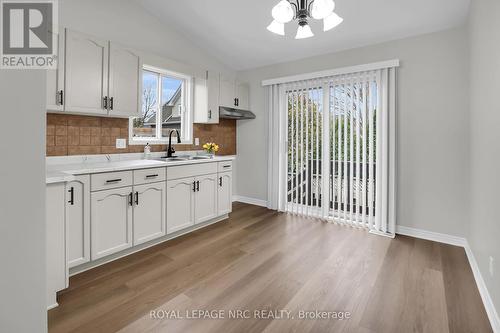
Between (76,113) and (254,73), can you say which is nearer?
(76,113)

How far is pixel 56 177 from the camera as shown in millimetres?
1850

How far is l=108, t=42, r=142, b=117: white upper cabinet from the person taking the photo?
2746 mm

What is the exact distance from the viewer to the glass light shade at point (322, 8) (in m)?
1.89

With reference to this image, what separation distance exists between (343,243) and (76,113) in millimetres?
3179

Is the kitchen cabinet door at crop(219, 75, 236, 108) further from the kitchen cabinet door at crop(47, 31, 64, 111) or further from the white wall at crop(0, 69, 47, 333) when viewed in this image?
the white wall at crop(0, 69, 47, 333)

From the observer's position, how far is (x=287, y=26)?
342 cm

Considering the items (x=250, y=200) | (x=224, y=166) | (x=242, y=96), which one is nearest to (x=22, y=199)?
(x=224, y=166)

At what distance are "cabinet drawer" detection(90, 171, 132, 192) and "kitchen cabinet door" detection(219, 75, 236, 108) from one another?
2.09 metres

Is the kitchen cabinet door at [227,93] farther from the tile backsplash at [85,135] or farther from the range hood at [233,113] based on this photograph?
the tile backsplash at [85,135]

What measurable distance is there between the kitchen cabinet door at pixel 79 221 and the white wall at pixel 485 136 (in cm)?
301

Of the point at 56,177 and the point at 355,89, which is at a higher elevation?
the point at 355,89

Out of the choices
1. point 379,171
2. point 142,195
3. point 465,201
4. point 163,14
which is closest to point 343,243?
point 379,171

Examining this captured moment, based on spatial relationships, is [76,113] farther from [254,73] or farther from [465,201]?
[465,201]
